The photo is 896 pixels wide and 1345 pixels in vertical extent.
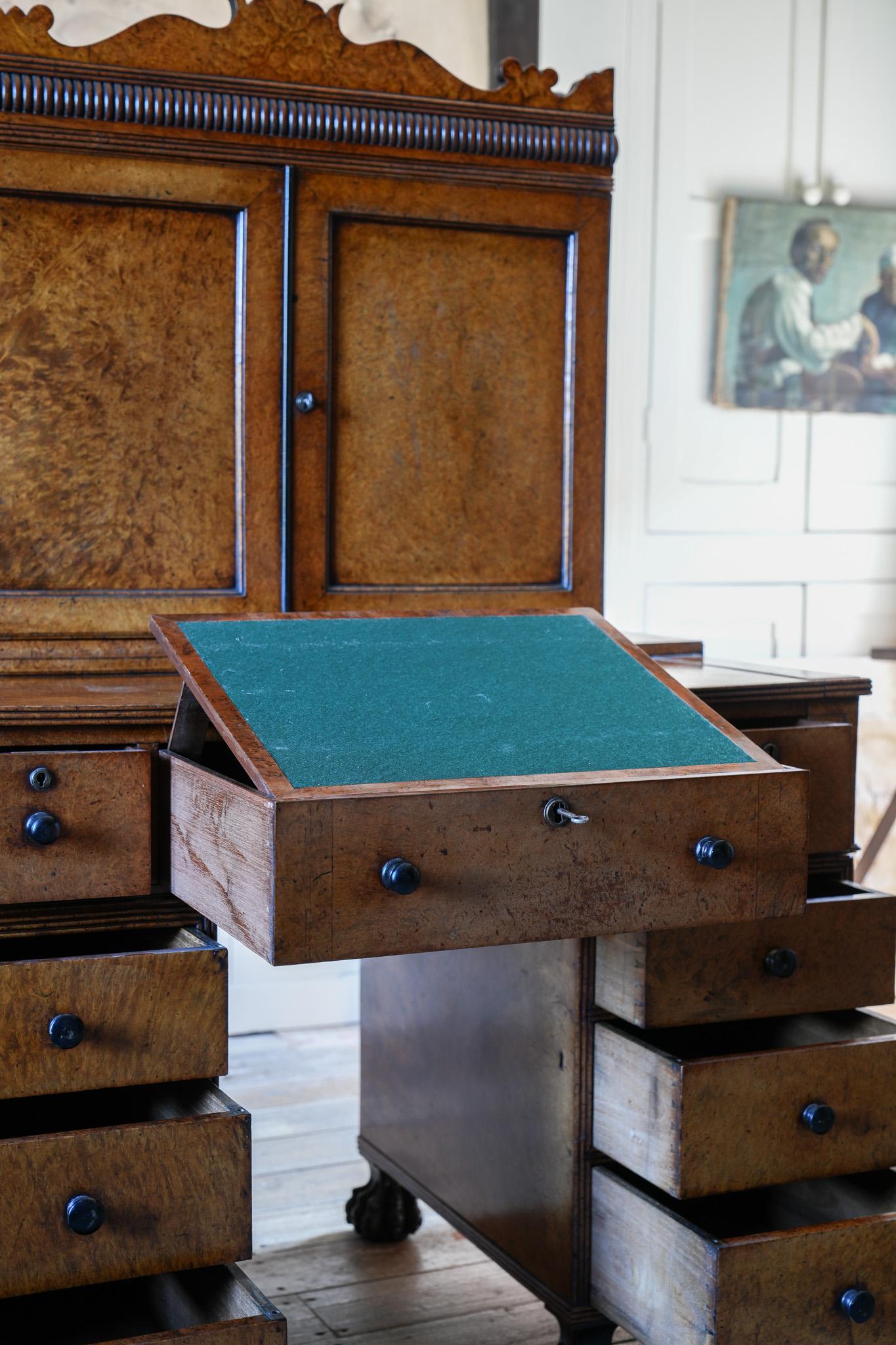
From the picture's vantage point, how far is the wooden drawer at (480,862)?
1.40 m

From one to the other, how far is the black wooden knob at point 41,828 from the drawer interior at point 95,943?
20 cm

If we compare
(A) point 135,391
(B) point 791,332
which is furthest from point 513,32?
(A) point 135,391

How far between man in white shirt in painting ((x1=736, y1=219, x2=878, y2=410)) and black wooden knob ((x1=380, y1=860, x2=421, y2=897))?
3089mm

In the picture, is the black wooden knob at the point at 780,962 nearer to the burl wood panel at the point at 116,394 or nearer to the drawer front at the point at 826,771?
the drawer front at the point at 826,771

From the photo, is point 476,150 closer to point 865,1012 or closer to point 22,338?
point 22,338

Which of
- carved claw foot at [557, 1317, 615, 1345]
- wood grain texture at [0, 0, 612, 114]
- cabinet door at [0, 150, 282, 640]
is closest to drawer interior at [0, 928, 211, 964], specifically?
cabinet door at [0, 150, 282, 640]

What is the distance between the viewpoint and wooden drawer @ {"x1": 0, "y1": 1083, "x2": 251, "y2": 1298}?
163 cm

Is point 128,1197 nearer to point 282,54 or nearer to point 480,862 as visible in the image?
point 480,862

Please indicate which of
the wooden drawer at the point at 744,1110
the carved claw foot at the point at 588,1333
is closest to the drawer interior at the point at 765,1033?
the wooden drawer at the point at 744,1110

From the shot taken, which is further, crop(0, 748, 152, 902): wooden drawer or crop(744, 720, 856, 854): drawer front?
crop(744, 720, 856, 854): drawer front

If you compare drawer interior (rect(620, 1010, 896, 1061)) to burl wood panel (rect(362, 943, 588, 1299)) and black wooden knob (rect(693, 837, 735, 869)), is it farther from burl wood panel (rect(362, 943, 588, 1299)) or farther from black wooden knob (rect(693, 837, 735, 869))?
black wooden knob (rect(693, 837, 735, 869))

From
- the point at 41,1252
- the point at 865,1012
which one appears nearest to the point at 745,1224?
the point at 865,1012

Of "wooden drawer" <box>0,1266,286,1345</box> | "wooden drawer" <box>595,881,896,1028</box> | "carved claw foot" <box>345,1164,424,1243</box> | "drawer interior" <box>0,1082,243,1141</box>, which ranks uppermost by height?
"wooden drawer" <box>595,881,896,1028</box>

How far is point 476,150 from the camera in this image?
2.22 m
